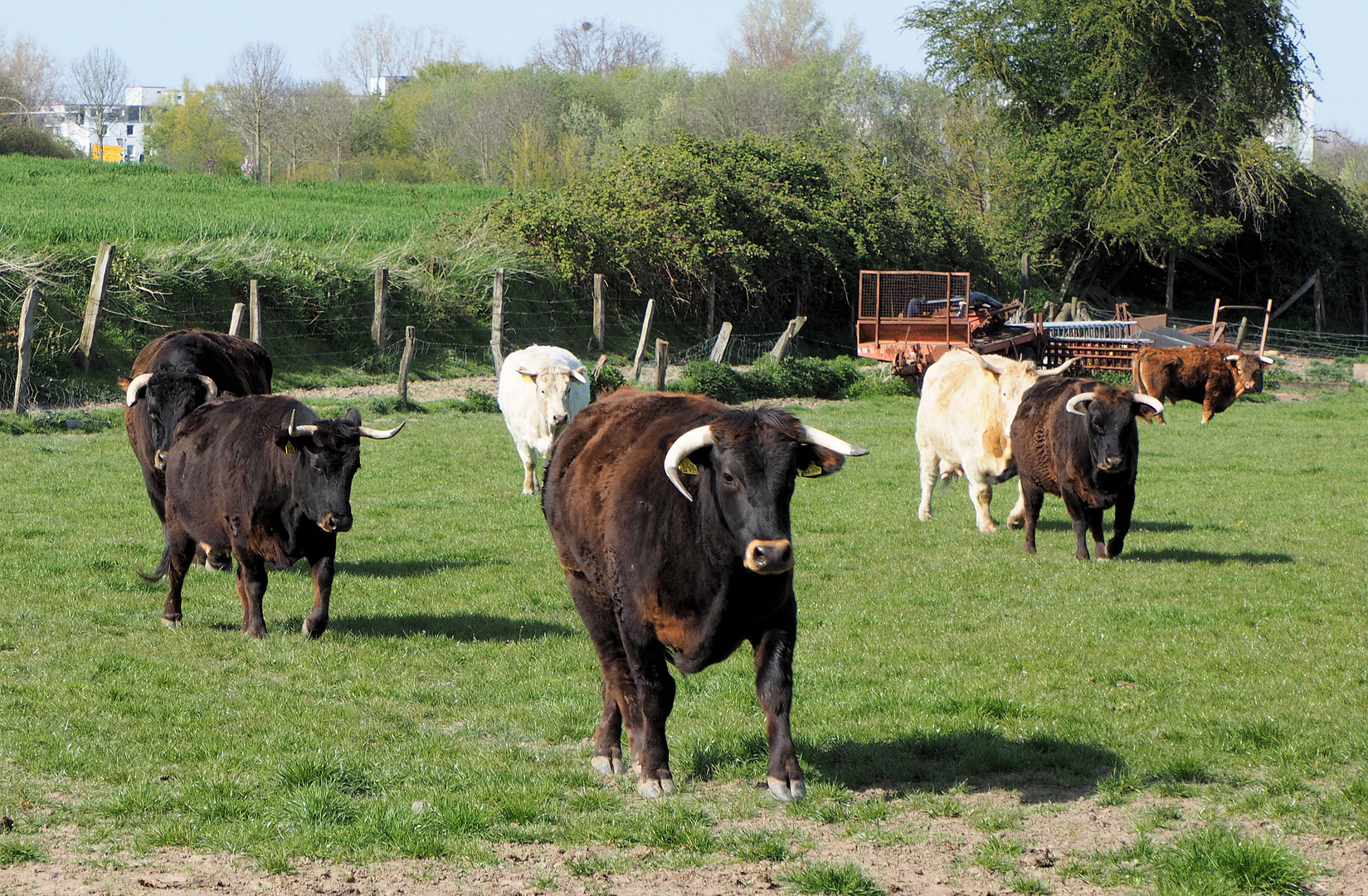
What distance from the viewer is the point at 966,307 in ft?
89.6

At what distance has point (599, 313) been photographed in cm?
2873

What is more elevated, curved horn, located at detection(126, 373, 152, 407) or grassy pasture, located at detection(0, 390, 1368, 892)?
curved horn, located at detection(126, 373, 152, 407)

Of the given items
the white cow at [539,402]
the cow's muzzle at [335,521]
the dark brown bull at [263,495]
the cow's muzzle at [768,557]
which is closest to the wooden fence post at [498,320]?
the white cow at [539,402]

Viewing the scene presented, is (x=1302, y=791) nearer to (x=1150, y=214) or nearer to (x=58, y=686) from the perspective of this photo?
(x=58, y=686)

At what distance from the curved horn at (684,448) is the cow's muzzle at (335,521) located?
3559 mm

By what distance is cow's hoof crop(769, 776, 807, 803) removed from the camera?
5.25 metres

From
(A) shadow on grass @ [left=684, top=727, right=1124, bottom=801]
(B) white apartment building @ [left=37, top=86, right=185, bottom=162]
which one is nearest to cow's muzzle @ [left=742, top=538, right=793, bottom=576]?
(A) shadow on grass @ [left=684, top=727, right=1124, bottom=801]

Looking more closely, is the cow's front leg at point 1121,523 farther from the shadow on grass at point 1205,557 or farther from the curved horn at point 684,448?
the curved horn at point 684,448

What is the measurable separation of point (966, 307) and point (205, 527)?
21.2 meters

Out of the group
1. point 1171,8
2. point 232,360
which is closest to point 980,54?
point 1171,8

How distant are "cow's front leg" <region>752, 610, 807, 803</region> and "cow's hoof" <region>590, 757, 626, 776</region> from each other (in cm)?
83

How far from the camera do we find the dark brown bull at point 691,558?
4969 millimetres

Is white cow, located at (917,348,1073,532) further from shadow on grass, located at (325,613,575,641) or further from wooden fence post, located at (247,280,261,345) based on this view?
wooden fence post, located at (247,280,261,345)

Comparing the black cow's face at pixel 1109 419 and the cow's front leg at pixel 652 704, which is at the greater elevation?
the black cow's face at pixel 1109 419
